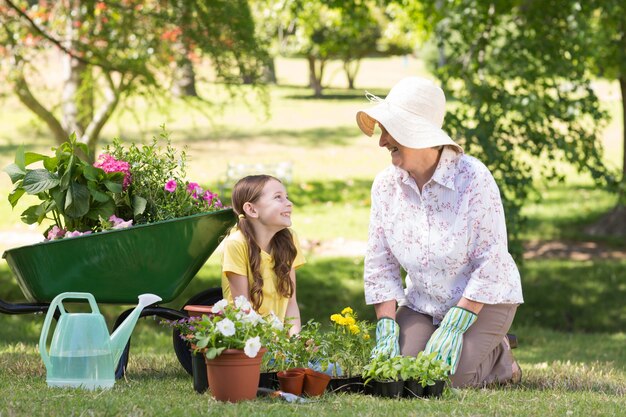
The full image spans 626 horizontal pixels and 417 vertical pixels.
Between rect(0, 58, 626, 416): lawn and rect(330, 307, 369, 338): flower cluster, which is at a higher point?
rect(330, 307, 369, 338): flower cluster

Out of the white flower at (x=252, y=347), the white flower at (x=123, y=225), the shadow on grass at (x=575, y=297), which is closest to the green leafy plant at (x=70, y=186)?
the white flower at (x=123, y=225)

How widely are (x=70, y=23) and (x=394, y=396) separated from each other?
23.0 feet

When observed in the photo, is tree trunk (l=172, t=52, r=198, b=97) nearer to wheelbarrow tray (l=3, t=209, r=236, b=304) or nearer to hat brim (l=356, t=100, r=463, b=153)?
wheelbarrow tray (l=3, t=209, r=236, b=304)

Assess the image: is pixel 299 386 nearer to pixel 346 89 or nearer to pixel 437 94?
pixel 437 94

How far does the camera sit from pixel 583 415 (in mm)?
3484

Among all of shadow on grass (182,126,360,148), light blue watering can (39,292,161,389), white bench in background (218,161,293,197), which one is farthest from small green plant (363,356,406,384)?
shadow on grass (182,126,360,148)

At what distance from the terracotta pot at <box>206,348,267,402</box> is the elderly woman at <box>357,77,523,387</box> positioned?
695 mm

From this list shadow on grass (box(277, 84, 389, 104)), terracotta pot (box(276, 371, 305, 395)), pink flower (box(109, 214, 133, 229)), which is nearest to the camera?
terracotta pot (box(276, 371, 305, 395))

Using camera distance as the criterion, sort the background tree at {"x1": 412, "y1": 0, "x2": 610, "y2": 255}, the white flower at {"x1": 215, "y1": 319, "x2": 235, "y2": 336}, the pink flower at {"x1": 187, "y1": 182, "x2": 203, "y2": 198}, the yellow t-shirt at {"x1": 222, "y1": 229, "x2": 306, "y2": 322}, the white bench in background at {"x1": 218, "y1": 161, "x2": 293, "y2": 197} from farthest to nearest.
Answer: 1. the white bench in background at {"x1": 218, "y1": 161, "x2": 293, "y2": 197}
2. the background tree at {"x1": 412, "y1": 0, "x2": 610, "y2": 255}
3. the pink flower at {"x1": 187, "y1": 182, "x2": 203, "y2": 198}
4. the yellow t-shirt at {"x1": 222, "y1": 229, "x2": 306, "y2": 322}
5. the white flower at {"x1": 215, "y1": 319, "x2": 235, "y2": 336}

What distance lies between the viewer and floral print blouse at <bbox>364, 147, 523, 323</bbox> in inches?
165

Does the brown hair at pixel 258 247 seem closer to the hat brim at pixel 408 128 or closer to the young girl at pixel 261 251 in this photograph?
the young girl at pixel 261 251

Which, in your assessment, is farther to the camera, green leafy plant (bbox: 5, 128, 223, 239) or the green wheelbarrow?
green leafy plant (bbox: 5, 128, 223, 239)

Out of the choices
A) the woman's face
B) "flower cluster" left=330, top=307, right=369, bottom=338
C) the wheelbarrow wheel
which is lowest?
the wheelbarrow wheel

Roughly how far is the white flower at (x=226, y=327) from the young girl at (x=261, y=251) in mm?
741
